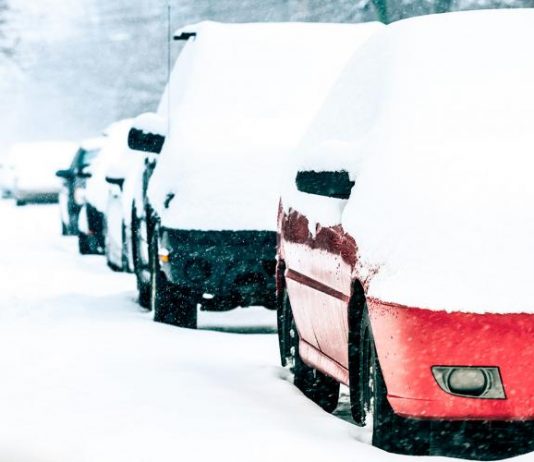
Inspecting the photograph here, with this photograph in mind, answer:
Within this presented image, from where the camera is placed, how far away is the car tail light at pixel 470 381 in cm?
561

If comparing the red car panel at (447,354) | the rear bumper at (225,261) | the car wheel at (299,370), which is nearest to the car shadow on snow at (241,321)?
the rear bumper at (225,261)

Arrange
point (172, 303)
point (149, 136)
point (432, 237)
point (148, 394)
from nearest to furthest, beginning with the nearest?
1. point (432, 237)
2. point (148, 394)
3. point (172, 303)
4. point (149, 136)

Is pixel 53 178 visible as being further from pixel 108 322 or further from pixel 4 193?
pixel 108 322

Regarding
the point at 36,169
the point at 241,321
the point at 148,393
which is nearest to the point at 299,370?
the point at 148,393

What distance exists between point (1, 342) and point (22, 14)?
70290 mm

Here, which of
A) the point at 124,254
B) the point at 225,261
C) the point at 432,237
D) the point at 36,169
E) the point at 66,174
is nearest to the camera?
the point at 432,237

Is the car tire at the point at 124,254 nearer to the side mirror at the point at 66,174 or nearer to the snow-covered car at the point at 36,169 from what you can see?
the side mirror at the point at 66,174

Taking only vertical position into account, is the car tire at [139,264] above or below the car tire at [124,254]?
above

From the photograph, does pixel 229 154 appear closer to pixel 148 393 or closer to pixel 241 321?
pixel 241 321

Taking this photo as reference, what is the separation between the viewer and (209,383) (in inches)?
316

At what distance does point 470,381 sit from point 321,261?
4.85ft

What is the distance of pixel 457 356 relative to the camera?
5.60m

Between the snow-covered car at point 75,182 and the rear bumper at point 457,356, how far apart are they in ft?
53.7

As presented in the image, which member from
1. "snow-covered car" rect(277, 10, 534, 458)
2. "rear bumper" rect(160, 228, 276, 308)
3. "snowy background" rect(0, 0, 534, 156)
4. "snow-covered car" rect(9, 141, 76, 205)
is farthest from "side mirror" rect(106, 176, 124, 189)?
"snowy background" rect(0, 0, 534, 156)
